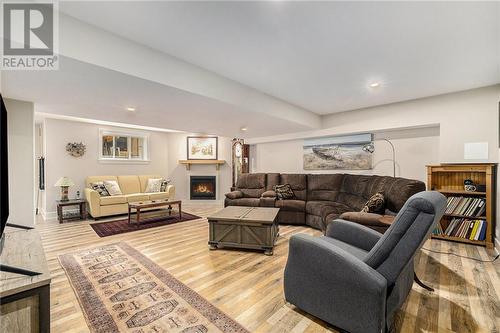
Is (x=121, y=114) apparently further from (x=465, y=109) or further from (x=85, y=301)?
(x=465, y=109)

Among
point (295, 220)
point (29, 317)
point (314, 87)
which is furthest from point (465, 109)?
point (29, 317)

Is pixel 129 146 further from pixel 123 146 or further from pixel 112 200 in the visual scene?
pixel 112 200

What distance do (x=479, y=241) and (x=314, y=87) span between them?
3.26m

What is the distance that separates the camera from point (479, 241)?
10.3ft

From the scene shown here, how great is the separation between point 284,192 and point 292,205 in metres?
0.47

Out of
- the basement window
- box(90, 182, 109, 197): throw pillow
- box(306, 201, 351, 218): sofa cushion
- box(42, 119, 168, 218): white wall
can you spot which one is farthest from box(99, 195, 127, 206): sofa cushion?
box(306, 201, 351, 218): sofa cushion

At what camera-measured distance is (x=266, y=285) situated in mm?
2137

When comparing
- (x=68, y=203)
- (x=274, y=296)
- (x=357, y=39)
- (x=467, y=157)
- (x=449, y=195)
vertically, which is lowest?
(x=274, y=296)

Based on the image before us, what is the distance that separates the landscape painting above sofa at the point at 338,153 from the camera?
15.2 feet

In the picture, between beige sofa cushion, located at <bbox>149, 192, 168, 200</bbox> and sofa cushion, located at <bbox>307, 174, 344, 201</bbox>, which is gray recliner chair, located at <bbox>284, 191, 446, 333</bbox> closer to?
sofa cushion, located at <bbox>307, 174, 344, 201</bbox>

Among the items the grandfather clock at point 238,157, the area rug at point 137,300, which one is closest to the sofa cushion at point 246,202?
the grandfather clock at point 238,157

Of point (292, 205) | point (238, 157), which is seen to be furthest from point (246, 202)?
point (238, 157)

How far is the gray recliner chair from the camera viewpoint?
1.27 m

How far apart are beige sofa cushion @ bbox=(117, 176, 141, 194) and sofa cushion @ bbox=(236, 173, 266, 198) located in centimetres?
281
